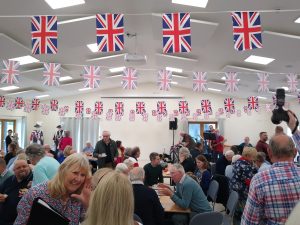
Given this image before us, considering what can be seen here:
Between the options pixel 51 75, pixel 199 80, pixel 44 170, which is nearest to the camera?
pixel 44 170

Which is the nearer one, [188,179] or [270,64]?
[188,179]

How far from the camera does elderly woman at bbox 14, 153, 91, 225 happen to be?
2035mm

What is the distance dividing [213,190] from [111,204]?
159 inches

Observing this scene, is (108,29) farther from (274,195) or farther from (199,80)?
(199,80)

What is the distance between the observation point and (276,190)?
1.98 meters

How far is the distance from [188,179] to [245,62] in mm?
6332

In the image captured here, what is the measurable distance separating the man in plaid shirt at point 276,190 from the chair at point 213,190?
295 centimetres

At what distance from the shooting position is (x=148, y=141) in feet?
54.7

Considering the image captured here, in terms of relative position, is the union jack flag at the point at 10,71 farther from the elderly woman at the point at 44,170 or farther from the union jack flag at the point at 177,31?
the elderly woman at the point at 44,170

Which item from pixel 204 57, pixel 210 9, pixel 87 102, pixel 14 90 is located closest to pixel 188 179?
pixel 210 9

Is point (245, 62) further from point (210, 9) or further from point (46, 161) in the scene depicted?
point (46, 161)

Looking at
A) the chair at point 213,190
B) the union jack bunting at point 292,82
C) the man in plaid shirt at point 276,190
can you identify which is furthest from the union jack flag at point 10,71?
the union jack bunting at point 292,82

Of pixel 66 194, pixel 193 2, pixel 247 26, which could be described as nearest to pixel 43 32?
pixel 193 2

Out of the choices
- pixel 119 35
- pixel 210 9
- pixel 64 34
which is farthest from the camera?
pixel 64 34
